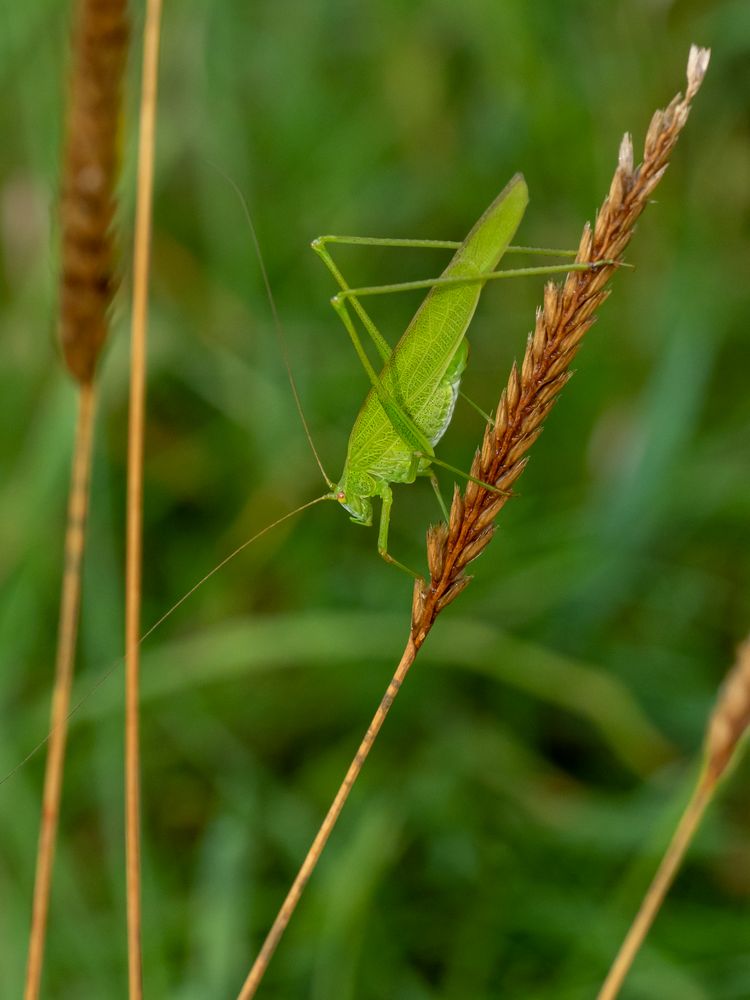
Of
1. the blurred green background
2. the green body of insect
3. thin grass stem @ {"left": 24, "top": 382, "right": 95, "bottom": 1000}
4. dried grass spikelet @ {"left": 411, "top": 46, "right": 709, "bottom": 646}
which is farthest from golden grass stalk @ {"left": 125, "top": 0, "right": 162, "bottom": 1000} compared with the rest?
the blurred green background

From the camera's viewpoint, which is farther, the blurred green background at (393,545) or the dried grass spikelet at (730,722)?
the blurred green background at (393,545)

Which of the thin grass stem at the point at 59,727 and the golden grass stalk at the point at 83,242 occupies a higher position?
the golden grass stalk at the point at 83,242

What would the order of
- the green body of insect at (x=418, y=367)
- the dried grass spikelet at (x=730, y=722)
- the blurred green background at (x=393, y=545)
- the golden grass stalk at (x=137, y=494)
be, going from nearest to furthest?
the dried grass spikelet at (x=730, y=722)
the golden grass stalk at (x=137, y=494)
the green body of insect at (x=418, y=367)
the blurred green background at (x=393, y=545)

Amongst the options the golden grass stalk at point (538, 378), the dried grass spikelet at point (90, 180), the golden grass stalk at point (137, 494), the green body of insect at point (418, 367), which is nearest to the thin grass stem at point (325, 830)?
the golden grass stalk at point (538, 378)

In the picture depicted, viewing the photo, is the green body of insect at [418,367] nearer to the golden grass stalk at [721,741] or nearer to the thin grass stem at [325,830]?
the thin grass stem at [325,830]

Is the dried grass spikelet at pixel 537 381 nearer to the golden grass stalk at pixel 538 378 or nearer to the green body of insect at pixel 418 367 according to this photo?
the golden grass stalk at pixel 538 378

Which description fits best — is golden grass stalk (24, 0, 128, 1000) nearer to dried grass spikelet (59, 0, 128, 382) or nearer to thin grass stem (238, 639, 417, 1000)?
dried grass spikelet (59, 0, 128, 382)

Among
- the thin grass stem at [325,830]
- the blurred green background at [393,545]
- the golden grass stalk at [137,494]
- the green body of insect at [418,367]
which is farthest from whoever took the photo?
the blurred green background at [393,545]
